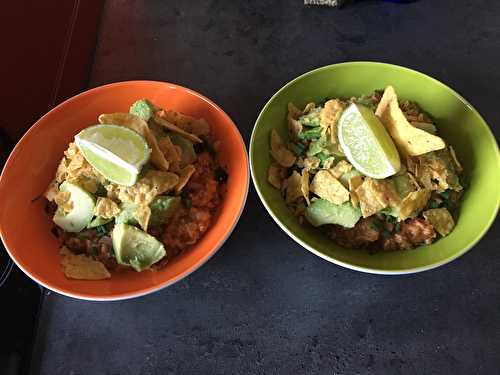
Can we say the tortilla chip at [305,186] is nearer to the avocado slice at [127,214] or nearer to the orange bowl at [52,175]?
the orange bowl at [52,175]

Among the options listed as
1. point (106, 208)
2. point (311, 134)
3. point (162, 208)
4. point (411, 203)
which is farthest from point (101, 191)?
point (411, 203)

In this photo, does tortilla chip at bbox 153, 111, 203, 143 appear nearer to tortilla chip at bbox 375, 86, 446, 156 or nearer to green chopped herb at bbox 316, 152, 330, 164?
green chopped herb at bbox 316, 152, 330, 164

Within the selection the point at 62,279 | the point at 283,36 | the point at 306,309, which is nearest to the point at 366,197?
the point at 306,309

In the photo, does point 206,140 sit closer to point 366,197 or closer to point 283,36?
point 366,197

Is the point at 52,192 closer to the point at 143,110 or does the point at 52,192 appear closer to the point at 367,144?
the point at 143,110

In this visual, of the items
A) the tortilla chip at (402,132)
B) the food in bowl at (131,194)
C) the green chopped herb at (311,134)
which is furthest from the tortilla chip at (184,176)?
the tortilla chip at (402,132)
